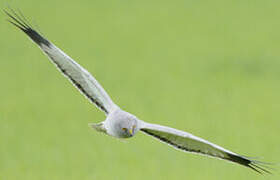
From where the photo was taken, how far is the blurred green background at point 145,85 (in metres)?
8.89

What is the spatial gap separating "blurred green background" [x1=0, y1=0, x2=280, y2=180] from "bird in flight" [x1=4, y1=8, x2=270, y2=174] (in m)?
1.88

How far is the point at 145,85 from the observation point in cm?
1241

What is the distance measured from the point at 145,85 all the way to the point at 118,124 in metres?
6.59

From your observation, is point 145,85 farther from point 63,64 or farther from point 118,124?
point 118,124

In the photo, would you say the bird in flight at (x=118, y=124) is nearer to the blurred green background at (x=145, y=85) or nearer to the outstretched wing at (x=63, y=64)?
the outstretched wing at (x=63, y=64)

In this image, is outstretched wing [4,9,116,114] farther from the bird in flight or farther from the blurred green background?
the blurred green background

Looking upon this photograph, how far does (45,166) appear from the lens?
8812 millimetres

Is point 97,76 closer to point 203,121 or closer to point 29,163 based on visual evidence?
point 203,121

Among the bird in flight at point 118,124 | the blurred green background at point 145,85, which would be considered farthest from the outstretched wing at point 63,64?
the blurred green background at point 145,85

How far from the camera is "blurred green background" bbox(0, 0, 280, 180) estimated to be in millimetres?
8891

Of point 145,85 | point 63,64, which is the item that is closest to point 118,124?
point 63,64

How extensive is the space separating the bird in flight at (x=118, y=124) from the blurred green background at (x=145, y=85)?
6.16 ft

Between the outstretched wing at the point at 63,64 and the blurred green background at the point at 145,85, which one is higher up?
the blurred green background at the point at 145,85

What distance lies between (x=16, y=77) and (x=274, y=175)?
5894 millimetres
